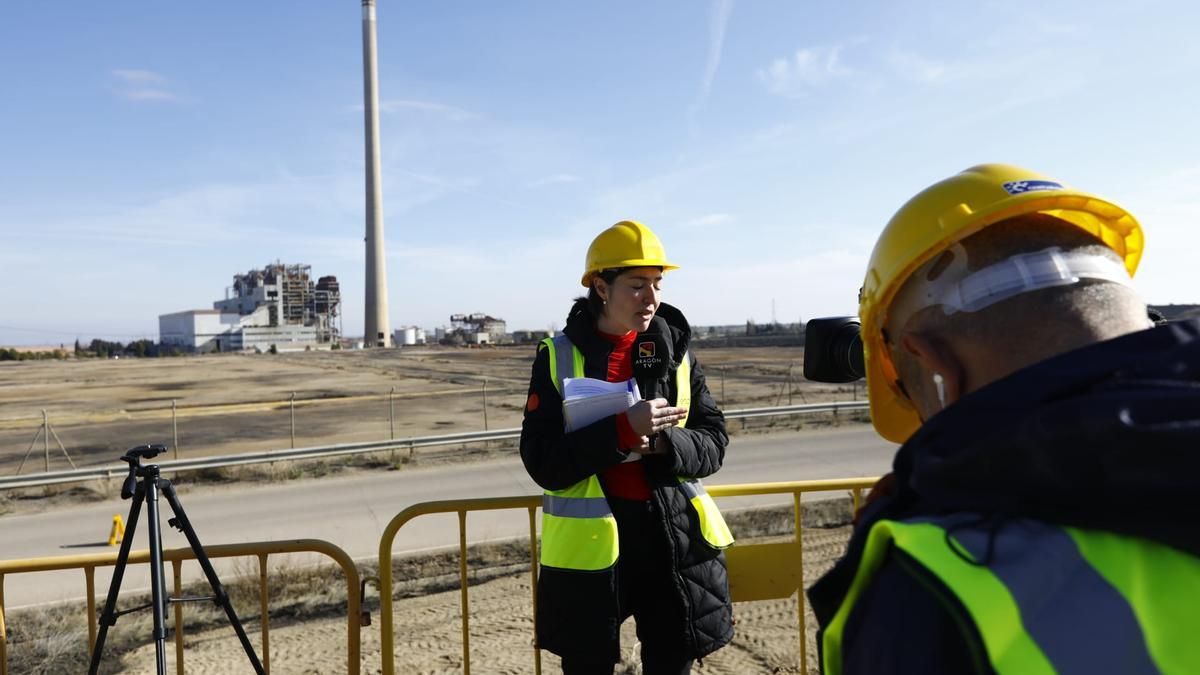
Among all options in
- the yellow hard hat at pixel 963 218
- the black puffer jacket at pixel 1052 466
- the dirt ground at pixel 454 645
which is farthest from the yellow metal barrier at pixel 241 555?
the black puffer jacket at pixel 1052 466

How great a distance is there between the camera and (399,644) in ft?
18.2

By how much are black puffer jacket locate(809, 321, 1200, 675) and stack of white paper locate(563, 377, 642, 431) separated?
66.5 inches

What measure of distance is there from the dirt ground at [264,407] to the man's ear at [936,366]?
48.8 ft

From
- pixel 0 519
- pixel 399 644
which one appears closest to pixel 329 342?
pixel 0 519

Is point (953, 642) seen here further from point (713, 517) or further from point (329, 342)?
point (329, 342)

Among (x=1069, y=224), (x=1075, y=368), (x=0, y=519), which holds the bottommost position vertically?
(x=0, y=519)

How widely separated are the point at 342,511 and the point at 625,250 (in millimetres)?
8537

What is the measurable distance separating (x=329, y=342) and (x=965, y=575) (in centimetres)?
10060

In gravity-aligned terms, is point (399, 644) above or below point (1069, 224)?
below

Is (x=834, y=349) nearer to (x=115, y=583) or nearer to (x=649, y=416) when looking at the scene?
(x=649, y=416)

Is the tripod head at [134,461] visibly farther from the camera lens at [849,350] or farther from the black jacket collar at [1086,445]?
the black jacket collar at [1086,445]

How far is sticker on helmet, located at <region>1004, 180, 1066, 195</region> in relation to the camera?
3.63 ft

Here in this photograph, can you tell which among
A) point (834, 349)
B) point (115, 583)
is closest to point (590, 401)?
point (834, 349)

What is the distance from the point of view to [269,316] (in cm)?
9219
